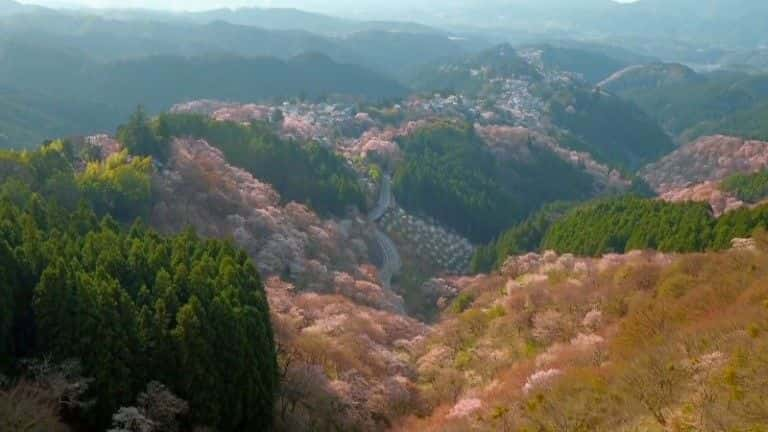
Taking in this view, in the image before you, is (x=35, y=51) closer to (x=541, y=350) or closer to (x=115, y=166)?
(x=115, y=166)

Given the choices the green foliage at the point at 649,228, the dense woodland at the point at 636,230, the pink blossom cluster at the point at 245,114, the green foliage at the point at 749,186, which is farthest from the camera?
the pink blossom cluster at the point at 245,114

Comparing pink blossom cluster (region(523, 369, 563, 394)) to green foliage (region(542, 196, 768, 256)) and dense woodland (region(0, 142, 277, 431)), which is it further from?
green foliage (region(542, 196, 768, 256))

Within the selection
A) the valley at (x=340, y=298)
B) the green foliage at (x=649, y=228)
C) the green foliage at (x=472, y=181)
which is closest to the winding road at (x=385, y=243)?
the valley at (x=340, y=298)

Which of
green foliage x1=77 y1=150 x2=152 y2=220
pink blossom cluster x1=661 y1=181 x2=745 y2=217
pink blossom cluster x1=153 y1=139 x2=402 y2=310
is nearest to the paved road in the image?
pink blossom cluster x1=153 y1=139 x2=402 y2=310

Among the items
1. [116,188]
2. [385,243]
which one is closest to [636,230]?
[385,243]

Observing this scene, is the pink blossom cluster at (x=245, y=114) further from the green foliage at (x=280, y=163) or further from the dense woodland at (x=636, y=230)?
the dense woodland at (x=636, y=230)

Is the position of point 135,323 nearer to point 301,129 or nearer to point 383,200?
point 383,200
